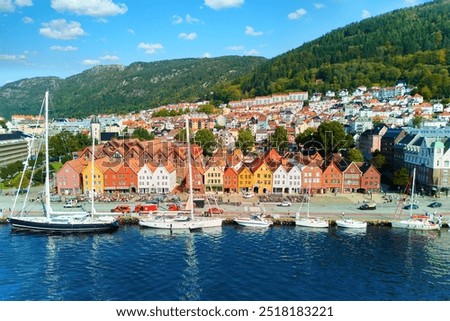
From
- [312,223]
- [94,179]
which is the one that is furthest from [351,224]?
[94,179]

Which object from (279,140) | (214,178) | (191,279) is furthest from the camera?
(279,140)

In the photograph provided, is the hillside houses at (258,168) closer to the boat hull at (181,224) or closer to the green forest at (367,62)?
the boat hull at (181,224)

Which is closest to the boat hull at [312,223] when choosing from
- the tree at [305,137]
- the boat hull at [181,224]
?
the boat hull at [181,224]

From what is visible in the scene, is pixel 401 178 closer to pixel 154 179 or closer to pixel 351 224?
pixel 351 224

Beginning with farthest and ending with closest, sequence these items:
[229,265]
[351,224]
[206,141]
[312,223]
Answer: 1. [206,141]
2. [312,223]
3. [351,224]
4. [229,265]

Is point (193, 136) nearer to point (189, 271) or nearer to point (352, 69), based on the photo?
point (189, 271)

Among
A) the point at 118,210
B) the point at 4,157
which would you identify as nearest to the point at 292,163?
the point at 118,210
